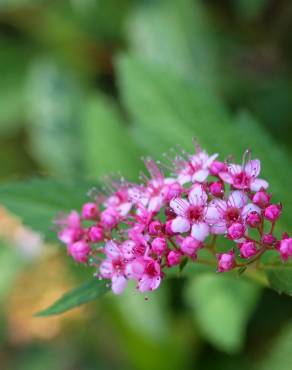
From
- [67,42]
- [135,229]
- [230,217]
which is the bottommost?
[230,217]

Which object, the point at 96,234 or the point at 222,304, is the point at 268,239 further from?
the point at 222,304

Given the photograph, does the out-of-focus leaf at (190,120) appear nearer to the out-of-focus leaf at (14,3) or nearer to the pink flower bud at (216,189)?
the pink flower bud at (216,189)

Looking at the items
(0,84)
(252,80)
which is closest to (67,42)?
(0,84)

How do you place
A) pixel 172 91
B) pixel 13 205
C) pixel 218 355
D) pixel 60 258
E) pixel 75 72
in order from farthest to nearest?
1. pixel 75 72
2. pixel 60 258
3. pixel 218 355
4. pixel 172 91
5. pixel 13 205

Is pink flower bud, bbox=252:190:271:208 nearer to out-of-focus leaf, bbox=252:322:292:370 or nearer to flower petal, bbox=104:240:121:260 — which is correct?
flower petal, bbox=104:240:121:260

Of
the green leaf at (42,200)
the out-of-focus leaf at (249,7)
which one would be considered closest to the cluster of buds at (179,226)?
the green leaf at (42,200)

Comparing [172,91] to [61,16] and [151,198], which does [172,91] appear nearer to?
[151,198]
